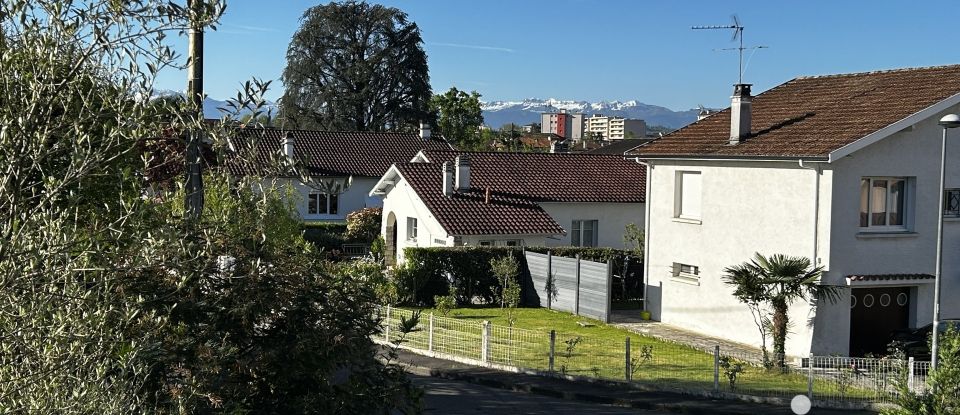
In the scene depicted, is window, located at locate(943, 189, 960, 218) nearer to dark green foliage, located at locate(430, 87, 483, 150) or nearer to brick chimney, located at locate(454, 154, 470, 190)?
brick chimney, located at locate(454, 154, 470, 190)

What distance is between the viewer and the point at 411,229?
36812 mm

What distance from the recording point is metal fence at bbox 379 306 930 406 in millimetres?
19078

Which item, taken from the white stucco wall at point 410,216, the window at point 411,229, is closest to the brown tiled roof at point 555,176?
the white stucco wall at point 410,216

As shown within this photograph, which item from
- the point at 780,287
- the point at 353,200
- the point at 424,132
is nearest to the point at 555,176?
the point at 780,287

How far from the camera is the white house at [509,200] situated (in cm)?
3384

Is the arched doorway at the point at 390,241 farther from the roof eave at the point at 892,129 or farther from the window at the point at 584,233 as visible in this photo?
the roof eave at the point at 892,129

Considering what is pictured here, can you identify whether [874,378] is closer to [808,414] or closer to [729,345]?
[808,414]

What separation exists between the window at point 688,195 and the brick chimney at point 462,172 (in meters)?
9.71

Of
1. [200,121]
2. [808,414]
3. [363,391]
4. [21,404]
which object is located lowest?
[808,414]

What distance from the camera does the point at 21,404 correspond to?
5957 mm

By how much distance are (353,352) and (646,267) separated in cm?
1919

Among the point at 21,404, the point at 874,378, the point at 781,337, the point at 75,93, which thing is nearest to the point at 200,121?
the point at 75,93

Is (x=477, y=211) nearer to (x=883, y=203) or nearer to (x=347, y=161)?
(x=883, y=203)

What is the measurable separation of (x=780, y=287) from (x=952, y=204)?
5.11 meters
